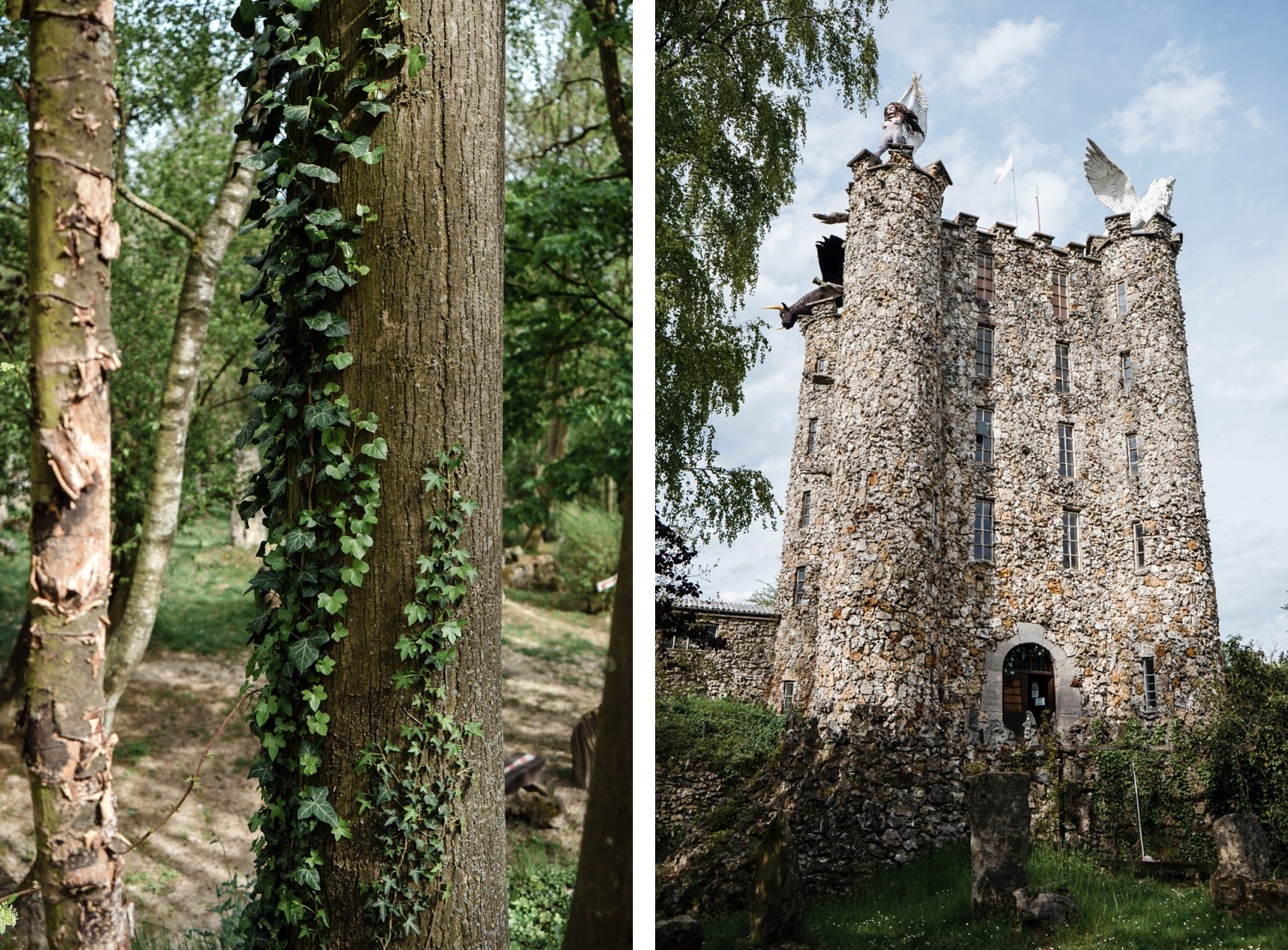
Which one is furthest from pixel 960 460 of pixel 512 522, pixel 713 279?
pixel 512 522

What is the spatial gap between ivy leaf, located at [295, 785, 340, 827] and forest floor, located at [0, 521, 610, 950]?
→ 8.20ft

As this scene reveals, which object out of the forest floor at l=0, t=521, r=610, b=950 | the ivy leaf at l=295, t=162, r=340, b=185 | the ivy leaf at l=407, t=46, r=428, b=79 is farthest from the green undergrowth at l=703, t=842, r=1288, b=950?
the forest floor at l=0, t=521, r=610, b=950

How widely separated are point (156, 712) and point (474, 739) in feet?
18.5

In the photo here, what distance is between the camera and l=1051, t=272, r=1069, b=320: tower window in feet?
7.75

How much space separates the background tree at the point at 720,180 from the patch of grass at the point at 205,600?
5187mm

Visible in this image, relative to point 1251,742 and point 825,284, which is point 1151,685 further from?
point 825,284

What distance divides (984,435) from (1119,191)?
677 mm

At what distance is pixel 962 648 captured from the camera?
90.8 inches

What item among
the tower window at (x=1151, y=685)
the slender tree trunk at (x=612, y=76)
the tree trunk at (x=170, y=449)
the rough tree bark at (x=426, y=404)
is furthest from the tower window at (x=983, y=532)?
the tree trunk at (x=170, y=449)

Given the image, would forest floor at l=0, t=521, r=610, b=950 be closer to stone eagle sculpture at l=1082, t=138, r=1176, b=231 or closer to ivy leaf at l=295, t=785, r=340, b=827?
ivy leaf at l=295, t=785, r=340, b=827

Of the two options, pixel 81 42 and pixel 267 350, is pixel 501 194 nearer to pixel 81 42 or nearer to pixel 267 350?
pixel 267 350

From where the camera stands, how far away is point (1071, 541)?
2.30m

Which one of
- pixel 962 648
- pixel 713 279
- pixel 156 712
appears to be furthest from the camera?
pixel 156 712

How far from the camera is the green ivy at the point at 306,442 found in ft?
5.76
